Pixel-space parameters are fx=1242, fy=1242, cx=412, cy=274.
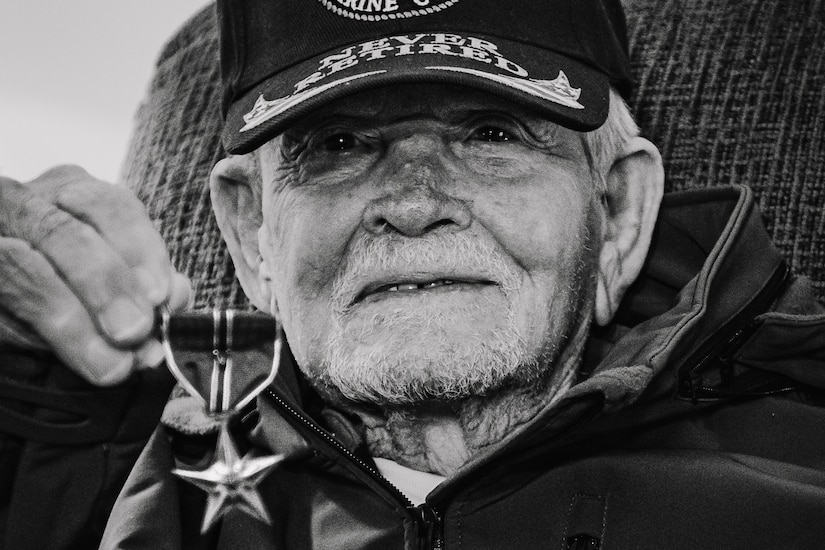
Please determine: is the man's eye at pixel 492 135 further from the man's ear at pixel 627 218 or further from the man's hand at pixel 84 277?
the man's hand at pixel 84 277

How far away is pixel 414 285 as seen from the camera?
138cm

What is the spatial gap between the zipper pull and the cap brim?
44cm

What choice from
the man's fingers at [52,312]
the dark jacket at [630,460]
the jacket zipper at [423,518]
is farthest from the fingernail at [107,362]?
the jacket zipper at [423,518]

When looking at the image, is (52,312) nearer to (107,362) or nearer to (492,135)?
(107,362)

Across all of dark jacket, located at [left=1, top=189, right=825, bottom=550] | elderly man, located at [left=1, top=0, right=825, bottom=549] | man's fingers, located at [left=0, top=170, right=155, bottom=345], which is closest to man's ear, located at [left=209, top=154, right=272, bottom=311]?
elderly man, located at [left=1, top=0, right=825, bottom=549]

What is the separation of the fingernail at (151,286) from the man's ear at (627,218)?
0.56 metres

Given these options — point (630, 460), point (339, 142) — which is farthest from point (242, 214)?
point (630, 460)

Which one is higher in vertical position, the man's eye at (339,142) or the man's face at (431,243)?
the man's eye at (339,142)

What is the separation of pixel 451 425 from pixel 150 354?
0.40 m

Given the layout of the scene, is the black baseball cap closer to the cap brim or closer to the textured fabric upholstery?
the cap brim

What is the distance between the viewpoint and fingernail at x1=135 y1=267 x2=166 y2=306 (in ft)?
3.94

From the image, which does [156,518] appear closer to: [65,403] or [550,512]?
[65,403]

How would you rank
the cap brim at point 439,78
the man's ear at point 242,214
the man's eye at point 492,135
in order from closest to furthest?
1. the cap brim at point 439,78
2. the man's eye at point 492,135
3. the man's ear at point 242,214

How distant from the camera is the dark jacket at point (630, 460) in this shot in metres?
1.26
